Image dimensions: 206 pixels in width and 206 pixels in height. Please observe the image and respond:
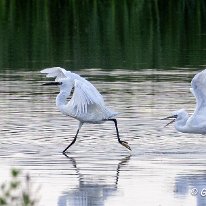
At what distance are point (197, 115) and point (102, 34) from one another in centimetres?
1420

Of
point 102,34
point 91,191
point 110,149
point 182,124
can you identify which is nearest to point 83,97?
point 110,149

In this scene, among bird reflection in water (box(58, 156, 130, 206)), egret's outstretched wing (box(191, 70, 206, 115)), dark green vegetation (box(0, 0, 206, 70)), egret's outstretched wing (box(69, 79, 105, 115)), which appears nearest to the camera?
bird reflection in water (box(58, 156, 130, 206))

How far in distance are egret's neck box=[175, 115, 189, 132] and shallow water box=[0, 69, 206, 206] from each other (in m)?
0.25

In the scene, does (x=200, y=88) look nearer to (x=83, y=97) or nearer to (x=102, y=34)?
(x=83, y=97)

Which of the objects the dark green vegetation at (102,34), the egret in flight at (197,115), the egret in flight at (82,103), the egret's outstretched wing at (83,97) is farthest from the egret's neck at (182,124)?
the dark green vegetation at (102,34)

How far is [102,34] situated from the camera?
28.6m

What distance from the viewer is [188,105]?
1836 cm

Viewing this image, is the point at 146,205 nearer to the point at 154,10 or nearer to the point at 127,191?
the point at 127,191

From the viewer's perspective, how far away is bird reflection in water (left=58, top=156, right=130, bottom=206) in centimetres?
1133

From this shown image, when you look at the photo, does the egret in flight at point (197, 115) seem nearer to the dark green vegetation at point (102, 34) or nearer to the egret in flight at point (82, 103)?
the egret in flight at point (82, 103)

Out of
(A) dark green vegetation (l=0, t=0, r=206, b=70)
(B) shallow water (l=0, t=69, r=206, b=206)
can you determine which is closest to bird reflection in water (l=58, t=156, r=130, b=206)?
(B) shallow water (l=0, t=69, r=206, b=206)

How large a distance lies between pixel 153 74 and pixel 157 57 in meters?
2.40

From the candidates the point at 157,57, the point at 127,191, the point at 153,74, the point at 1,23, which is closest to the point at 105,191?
the point at 127,191

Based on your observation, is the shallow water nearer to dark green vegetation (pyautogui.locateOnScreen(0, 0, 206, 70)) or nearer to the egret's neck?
the egret's neck
